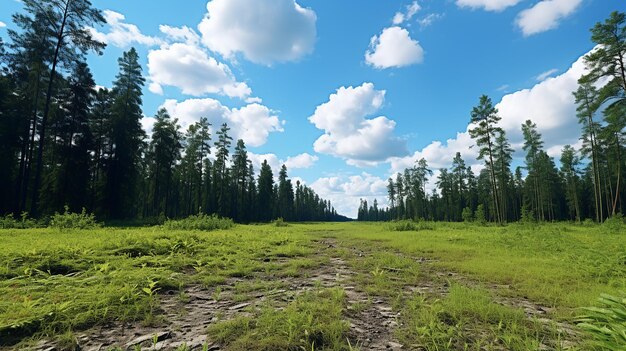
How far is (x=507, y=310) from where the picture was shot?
386 cm

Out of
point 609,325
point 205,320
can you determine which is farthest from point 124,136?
point 609,325

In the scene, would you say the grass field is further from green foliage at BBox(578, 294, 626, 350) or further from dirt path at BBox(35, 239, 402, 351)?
green foliage at BBox(578, 294, 626, 350)

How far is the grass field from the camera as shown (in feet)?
9.95

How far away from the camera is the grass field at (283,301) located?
3033 mm

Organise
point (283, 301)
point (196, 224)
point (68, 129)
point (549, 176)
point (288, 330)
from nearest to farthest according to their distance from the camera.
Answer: point (288, 330), point (283, 301), point (196, 224), point (68, 129), point (549, 176)

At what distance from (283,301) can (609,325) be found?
159 inches

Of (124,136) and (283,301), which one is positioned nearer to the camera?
(283,301)

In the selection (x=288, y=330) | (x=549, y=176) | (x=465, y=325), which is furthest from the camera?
(x=549, y=176)

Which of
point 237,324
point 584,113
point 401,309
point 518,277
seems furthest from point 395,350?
point 584,113

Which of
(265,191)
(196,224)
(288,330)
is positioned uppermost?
(265,191)

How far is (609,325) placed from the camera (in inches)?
125

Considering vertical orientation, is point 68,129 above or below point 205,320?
above

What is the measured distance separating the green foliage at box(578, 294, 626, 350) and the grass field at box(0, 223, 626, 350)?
143 millimetres

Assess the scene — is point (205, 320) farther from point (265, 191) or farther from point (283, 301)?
point (265, 191)
